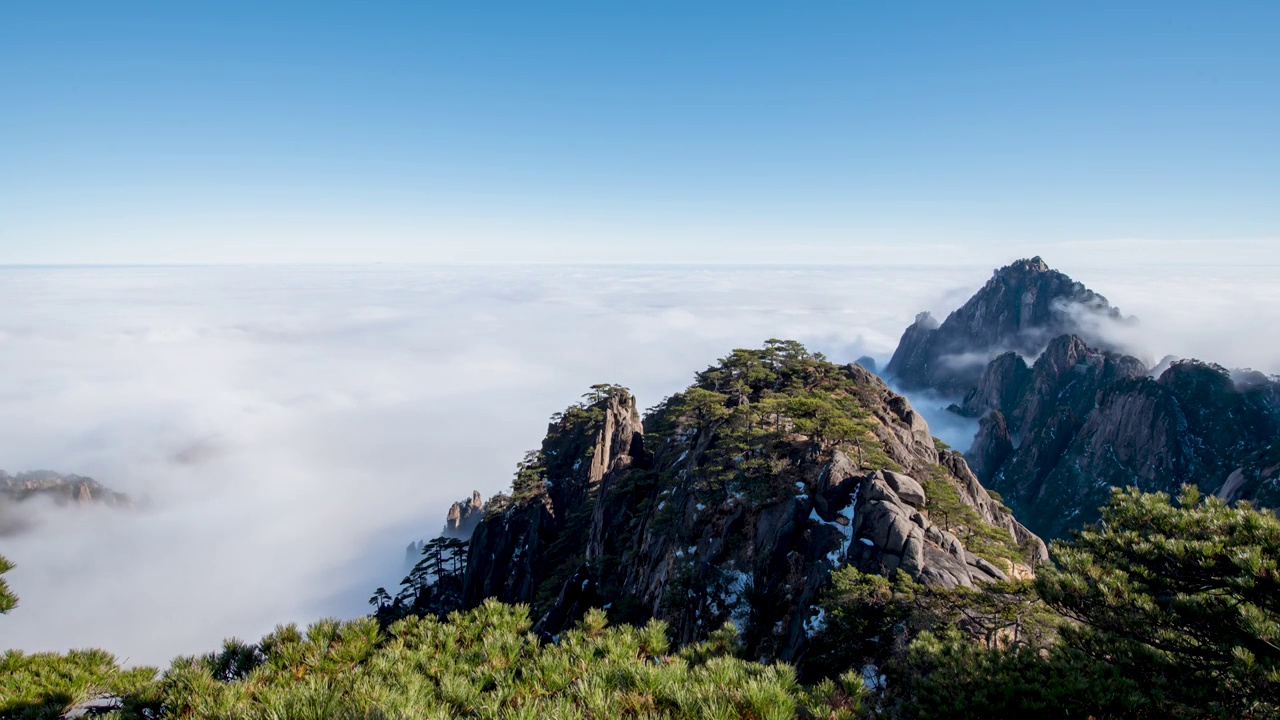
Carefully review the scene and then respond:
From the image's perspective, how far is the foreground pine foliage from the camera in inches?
251

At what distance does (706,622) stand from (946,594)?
585 inches

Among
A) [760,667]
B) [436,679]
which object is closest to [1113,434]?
[760,667]

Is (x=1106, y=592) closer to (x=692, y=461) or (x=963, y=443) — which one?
(x=692, y=461)

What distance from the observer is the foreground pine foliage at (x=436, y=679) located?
20.9ft

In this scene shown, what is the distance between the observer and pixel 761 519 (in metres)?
33.3

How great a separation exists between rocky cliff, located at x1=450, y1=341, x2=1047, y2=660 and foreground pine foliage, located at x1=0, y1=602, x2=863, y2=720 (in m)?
13.8

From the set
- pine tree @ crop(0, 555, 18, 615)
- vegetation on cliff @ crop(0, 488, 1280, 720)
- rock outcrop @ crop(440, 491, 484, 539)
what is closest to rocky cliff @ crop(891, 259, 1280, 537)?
vegetation on cliff @ crop(0, 488, 1280, 720)

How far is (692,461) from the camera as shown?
156 ft

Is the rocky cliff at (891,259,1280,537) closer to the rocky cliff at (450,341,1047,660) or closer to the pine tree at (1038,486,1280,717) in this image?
the rocky cliff at (450,341,1047,660)

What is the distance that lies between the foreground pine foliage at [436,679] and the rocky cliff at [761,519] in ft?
45.1

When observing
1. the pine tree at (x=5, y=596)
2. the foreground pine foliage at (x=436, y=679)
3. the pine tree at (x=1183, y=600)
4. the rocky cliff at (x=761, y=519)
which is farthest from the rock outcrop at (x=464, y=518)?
the pine tree at (x=1183, y=600)

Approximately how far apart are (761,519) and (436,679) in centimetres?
2775

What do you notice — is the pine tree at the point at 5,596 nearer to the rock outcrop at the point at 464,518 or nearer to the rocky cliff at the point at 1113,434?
the rocky cliff at the point at 1113,434

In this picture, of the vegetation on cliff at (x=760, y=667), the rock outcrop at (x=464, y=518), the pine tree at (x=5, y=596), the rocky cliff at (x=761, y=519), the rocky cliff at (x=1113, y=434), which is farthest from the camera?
the rock outcrop at (x=464, y=518)
